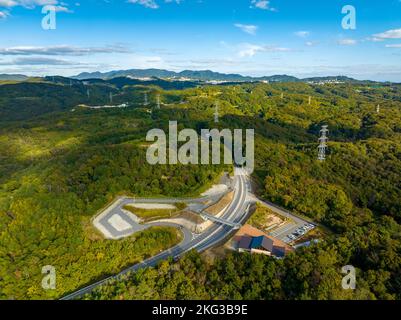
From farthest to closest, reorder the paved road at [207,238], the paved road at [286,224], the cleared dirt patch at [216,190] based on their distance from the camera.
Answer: the cleared dirt patch at [216,190] < the paved road at [286,224] < the paved road at [207,238]

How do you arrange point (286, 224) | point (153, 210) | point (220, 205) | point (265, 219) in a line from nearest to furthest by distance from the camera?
1. point (286, 224)
2. point (265, 219)
3. point (153, 210)
4. point (220, 205)

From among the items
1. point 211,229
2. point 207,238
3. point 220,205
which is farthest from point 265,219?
point 207,238

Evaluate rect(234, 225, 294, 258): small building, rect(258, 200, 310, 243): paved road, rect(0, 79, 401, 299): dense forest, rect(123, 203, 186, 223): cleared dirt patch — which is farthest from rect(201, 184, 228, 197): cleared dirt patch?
rect(234, 225, 294, 258): small building

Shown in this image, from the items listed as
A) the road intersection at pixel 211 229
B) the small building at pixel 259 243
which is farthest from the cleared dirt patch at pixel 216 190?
the small building at pixel 259 243

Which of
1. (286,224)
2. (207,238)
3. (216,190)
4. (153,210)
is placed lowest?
(207,238)

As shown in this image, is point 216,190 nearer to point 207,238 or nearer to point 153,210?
point 153,210

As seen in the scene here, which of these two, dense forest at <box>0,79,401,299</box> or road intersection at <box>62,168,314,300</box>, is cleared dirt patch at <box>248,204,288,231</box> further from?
dense forest at <box>0,79,401,299</box>

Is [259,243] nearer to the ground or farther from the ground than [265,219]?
farther from the ground

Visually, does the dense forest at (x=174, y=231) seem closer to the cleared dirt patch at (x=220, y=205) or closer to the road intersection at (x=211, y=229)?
the road intersection at (x=211, y=229)

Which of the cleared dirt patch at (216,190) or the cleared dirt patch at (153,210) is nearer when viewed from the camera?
the cleared dirt patch at (153,210)
